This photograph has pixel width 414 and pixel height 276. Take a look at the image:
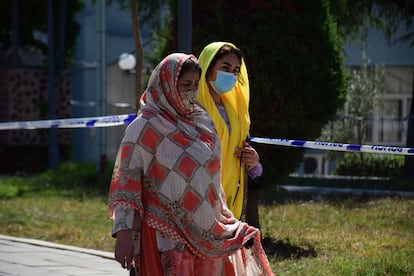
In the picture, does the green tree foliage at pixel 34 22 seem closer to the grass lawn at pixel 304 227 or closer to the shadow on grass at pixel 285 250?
the grass lawn at pixel 304 227

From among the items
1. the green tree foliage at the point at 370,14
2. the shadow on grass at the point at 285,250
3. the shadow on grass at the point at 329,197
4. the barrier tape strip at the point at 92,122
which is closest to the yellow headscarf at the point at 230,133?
the barrier tape strip at the point at 92,122

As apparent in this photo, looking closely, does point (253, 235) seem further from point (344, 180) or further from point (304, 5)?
point (344, 180)

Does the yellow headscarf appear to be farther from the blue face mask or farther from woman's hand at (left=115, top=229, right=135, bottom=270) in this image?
woman's hand at (left=115, top=229, right=135, bottom=270)

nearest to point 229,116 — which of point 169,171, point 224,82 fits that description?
point 224,82

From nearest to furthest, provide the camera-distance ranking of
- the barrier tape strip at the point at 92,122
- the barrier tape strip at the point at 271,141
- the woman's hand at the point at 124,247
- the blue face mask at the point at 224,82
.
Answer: the woman's hand at the point at 124,247
the blue face mask at the point at 224,82
the barrier tape strip at the point at 271,141
the barrier tape strip at the point at 92,122

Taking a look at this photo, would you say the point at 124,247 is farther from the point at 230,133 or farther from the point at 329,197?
the point at 329,197

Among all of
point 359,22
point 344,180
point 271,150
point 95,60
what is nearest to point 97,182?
point 344,180

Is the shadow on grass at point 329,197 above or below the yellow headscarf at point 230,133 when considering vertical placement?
below

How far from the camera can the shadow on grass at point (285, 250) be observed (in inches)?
313

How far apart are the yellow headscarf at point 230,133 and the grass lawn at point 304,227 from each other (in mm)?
1955

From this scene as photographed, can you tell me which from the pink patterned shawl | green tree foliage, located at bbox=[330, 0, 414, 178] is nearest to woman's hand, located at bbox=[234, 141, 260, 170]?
the pink patterned shawl

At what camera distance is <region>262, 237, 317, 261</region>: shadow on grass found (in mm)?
7956

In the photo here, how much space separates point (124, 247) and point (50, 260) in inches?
154

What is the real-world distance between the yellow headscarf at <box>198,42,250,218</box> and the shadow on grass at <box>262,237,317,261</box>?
2719 millimetres
